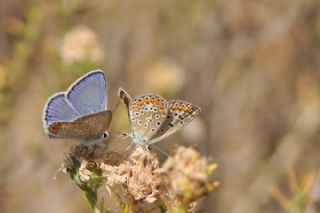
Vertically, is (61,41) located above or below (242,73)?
above

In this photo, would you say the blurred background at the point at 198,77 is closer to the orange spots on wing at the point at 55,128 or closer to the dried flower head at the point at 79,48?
the dried flower head at the point at 79,48

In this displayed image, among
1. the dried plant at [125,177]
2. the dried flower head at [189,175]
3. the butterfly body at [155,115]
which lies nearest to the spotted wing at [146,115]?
the butterfly body at [155,115]

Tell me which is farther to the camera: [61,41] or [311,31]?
[311,31]

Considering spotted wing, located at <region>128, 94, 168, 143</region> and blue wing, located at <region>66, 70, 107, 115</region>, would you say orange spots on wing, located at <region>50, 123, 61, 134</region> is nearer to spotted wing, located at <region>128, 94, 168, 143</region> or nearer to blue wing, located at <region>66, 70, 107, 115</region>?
blue wing, located at <region>66, 70, 107, 115</region>

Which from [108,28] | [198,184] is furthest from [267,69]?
[198,184]

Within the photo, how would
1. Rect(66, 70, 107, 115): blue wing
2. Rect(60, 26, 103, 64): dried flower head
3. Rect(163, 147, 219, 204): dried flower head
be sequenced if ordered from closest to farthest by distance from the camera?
Rect(163, 147, 219, 204): dried flower head < Rect(66, 70, 107, 115): blue wing < Rect(60, 26, 103, 64): dried flower head

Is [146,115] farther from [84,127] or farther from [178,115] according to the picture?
[84,127]

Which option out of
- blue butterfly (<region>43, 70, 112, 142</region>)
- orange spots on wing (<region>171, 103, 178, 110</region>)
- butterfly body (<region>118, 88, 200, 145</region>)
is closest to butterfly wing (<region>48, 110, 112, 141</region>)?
blue butterfly (<region>43, 70, 112, 142</region>)

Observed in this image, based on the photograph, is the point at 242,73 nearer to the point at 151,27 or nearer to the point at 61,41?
the point at 151,27

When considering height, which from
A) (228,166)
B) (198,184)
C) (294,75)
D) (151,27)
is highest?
(198,184)
